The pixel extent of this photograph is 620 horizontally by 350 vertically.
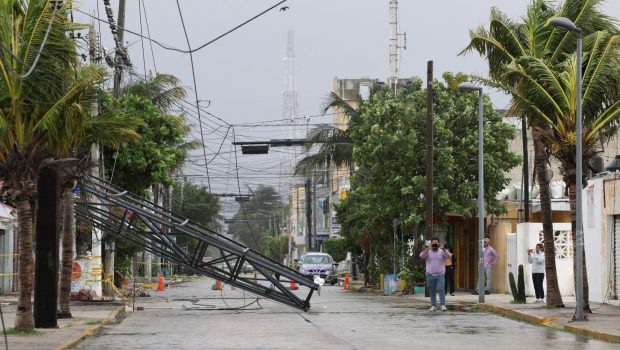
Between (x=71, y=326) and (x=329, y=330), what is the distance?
16.6 feet

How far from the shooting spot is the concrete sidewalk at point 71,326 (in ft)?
57.4

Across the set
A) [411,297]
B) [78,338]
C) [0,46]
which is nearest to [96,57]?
[411,297]

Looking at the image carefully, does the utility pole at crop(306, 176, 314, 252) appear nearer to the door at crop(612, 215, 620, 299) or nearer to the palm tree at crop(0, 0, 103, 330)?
the door at crop(612, 215, 620, 299)

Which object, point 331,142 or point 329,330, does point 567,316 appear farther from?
point 331,142

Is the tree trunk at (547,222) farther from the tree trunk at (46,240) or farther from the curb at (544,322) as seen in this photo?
the tree trunk at (46,240)

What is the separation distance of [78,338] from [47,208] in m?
2.86

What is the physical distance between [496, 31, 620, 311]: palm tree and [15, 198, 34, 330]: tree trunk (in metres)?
11.5

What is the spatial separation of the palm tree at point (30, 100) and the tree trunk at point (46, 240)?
913 millimetres

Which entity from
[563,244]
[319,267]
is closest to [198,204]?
[319,267]

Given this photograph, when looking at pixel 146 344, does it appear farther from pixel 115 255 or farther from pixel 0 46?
pixel 115 255

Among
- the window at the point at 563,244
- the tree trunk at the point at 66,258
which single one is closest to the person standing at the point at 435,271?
the window at the point at 563,244

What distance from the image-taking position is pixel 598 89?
25.5 metres

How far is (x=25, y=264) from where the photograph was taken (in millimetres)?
19562

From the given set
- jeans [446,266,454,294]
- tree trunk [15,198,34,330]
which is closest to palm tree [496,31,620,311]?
tree trunk [15,198,34,330]
